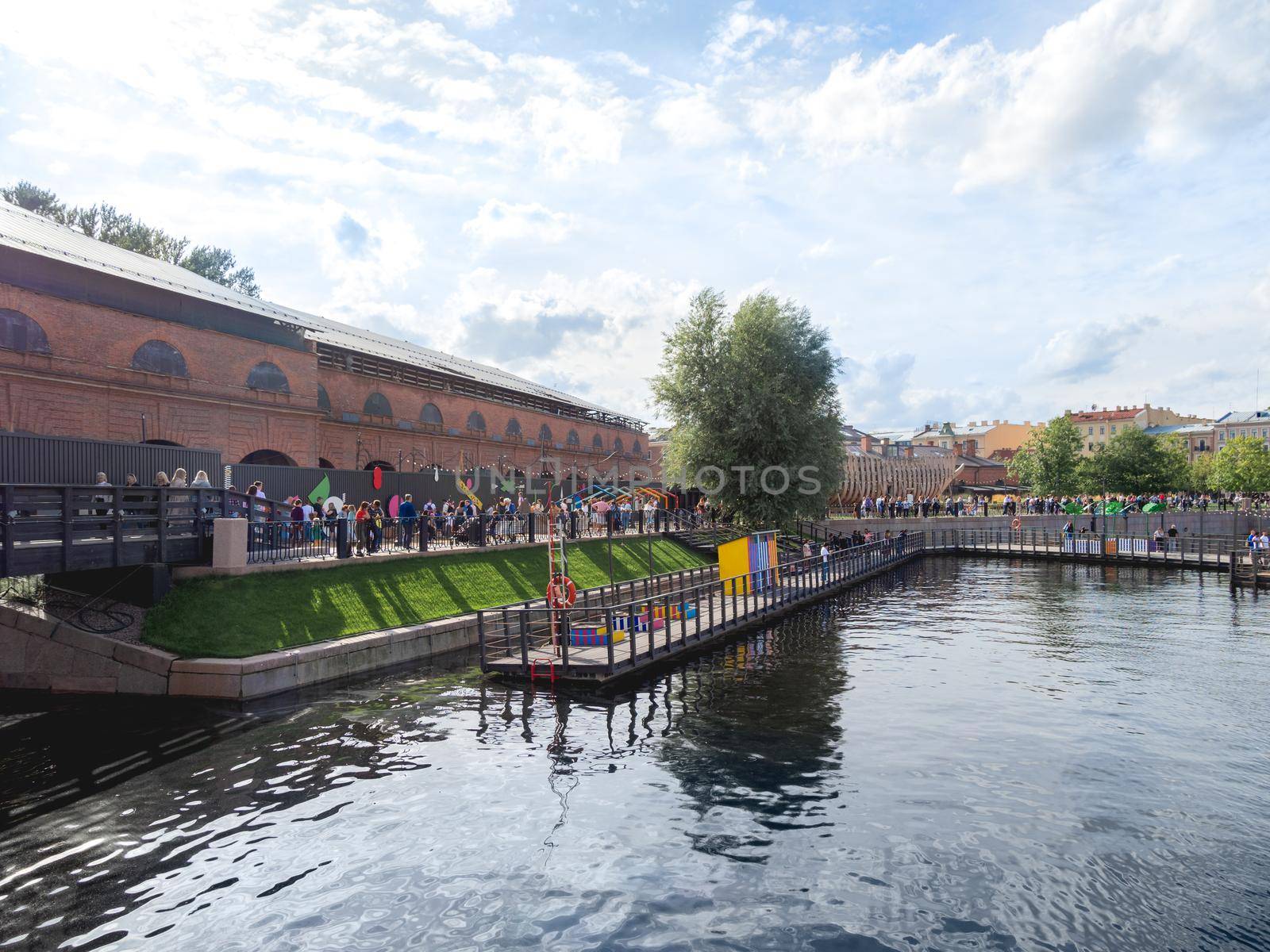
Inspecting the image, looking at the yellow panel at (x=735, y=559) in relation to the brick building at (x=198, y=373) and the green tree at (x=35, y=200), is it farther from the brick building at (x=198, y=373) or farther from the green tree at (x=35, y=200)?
the green tree at (x=35, y=200)

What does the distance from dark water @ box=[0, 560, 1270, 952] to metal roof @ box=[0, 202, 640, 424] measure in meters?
20.1

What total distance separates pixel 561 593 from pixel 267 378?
2170cm

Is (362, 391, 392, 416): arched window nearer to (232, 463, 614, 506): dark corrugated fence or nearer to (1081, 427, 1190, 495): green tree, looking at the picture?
(232, 463, 614, 506): dark corrugated fence

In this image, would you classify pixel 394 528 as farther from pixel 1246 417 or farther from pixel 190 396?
pixel 1246 417

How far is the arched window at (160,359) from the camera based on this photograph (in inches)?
1161

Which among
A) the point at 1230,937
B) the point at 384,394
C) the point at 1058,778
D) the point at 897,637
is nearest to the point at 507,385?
the point at 384,394

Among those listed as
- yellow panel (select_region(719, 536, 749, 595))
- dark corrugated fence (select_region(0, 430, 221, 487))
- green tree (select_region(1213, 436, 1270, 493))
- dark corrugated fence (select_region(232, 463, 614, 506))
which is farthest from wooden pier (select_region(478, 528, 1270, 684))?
green tree (select_region(1213, 436, 1270, 493))

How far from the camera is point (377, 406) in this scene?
1678 inches

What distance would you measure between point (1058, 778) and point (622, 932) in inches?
308

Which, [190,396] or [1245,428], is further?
[1245,428]

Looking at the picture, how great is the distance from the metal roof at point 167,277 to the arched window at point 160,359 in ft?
7.81

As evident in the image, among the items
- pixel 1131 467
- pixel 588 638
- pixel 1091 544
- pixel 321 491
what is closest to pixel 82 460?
pixel 321 491

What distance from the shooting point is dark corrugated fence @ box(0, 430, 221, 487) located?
19703 millimetres

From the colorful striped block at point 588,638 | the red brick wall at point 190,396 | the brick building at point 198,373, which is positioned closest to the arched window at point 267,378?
the brick building at point 198,373
